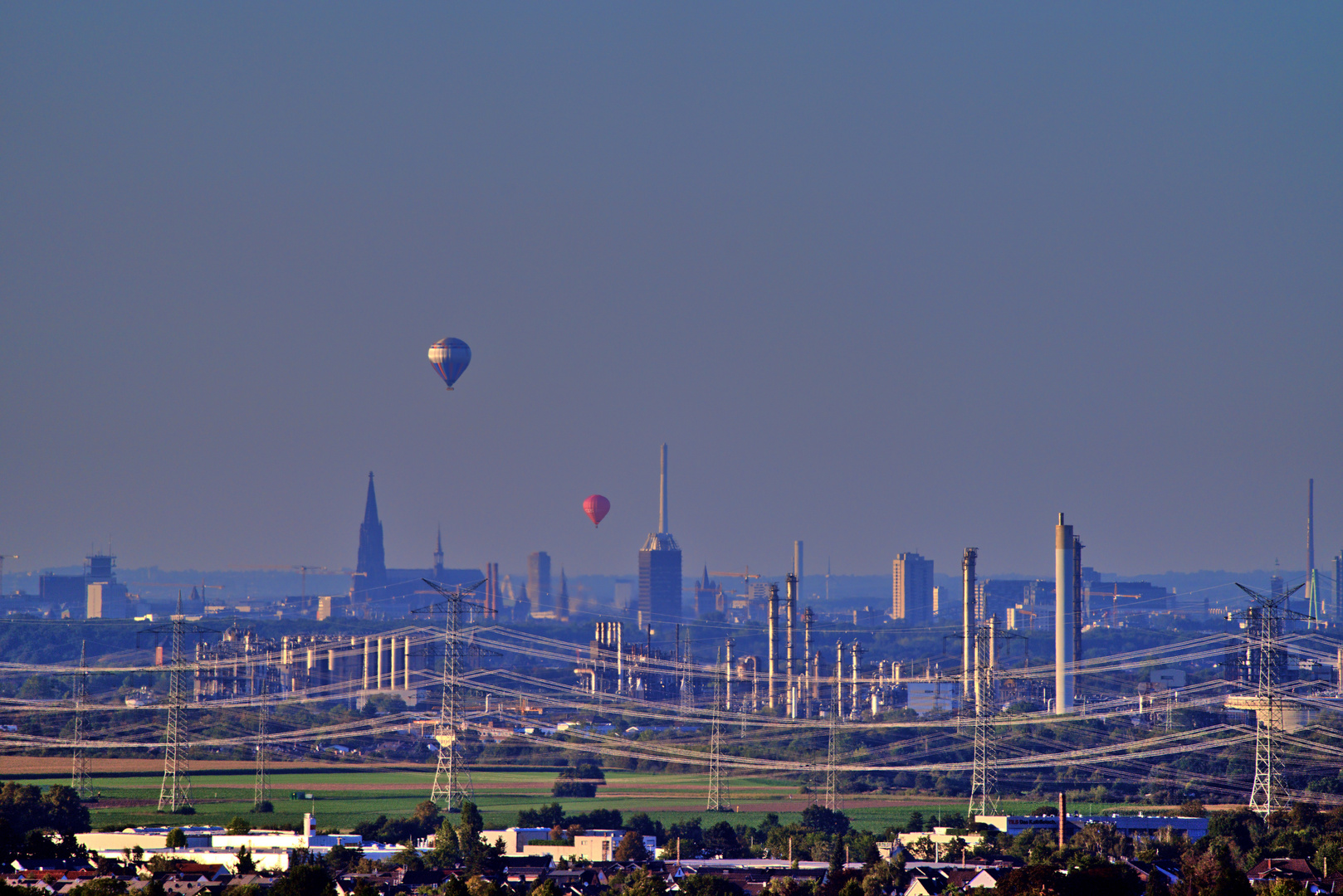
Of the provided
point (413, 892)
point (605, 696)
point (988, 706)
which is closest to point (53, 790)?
point (413, 892)

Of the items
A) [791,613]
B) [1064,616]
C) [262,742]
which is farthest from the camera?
[791,613]

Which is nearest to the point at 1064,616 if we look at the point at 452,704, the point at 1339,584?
the point at 452,704

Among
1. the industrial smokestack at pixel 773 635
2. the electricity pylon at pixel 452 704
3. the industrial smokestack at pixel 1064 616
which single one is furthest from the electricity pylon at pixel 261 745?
the industrial smokestack at pixel 1064 616

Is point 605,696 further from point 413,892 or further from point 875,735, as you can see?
point 413,892

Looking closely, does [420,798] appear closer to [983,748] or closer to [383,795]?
[383,795]

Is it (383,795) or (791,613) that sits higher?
(791,613)

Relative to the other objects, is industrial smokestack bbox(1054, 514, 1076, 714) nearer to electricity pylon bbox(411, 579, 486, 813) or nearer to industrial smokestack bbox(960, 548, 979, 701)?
industrial smokestack bbox(960, 548, 979, 701)
